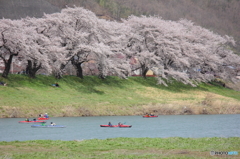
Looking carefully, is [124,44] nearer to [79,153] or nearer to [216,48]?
[216,48]

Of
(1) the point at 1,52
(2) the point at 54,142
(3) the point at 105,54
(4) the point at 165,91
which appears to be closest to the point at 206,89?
(4) the point at 165,91

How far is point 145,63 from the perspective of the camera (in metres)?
78.8

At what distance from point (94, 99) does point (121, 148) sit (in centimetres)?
Answer: 3478

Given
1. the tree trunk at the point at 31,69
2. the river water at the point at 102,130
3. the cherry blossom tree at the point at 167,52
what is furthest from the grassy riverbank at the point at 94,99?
the cherry blossom tree at the point at 167,52

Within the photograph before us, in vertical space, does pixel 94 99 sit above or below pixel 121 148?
above

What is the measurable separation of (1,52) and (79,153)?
3991cm

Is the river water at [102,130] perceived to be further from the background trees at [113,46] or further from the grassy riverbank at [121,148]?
the background trees at [113,46]

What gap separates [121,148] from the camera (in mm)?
23859

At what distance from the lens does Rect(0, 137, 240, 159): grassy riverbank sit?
70.6 ft

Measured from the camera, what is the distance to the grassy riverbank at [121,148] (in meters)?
21.5

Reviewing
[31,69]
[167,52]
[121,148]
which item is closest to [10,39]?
[31,69]

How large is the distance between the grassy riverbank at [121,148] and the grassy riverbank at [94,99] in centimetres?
2363

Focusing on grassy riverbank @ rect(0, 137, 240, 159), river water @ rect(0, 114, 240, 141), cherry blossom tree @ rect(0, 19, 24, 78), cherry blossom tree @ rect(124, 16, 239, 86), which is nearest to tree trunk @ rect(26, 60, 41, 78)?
cherry blossom tree @ rect(0, 19, 24, 78)

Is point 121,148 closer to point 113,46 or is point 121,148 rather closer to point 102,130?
point 102,130
